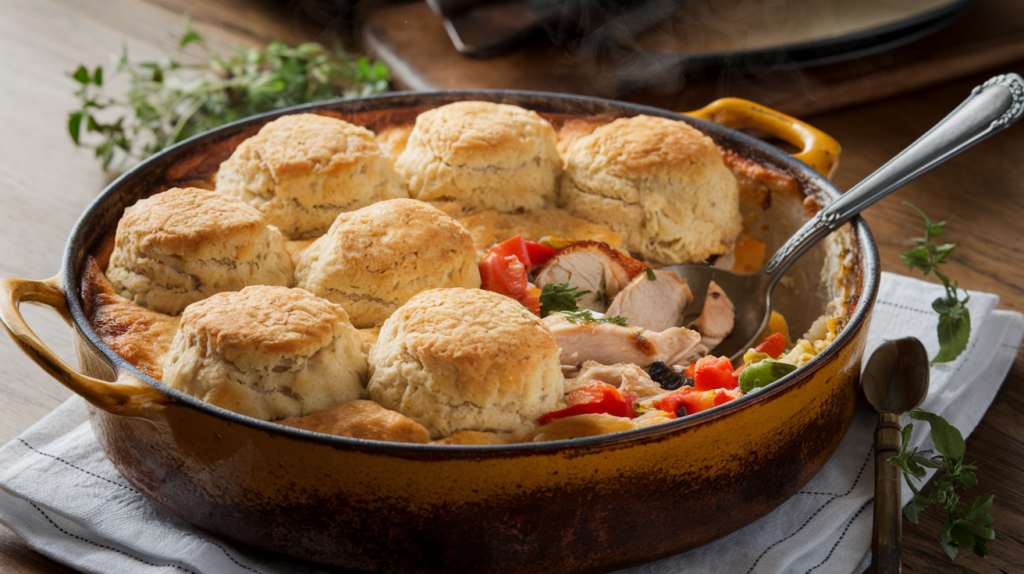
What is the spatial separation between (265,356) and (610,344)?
0.77 metres

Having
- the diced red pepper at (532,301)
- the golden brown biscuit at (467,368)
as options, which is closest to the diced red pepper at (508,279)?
the diced red pepper at (532,301)

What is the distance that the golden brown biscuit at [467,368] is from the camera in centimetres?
159

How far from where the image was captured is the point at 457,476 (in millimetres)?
1439

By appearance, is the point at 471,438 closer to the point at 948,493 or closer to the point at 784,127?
the point at 948,493

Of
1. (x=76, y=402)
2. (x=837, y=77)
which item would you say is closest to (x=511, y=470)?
(x=76, y=402)

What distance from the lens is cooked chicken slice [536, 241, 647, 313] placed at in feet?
7.36

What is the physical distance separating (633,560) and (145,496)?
97 cm

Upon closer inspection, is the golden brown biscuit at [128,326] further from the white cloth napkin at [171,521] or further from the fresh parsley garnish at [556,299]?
→ the fresh parsley garnish at [556,299]

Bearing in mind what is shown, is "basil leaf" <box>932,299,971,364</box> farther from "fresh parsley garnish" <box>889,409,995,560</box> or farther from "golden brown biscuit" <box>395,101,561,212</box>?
"golden brown biscuit" <box>395,101,561,212</box>

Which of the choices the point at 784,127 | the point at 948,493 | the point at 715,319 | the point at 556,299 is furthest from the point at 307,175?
the point at 948,493

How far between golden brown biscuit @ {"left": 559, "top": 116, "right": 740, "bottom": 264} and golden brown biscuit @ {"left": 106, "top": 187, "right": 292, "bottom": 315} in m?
0.88

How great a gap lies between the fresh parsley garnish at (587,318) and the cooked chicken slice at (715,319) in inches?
10.0

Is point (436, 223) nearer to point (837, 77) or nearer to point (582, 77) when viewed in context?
point (582, 77)

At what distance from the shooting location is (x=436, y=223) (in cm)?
202
